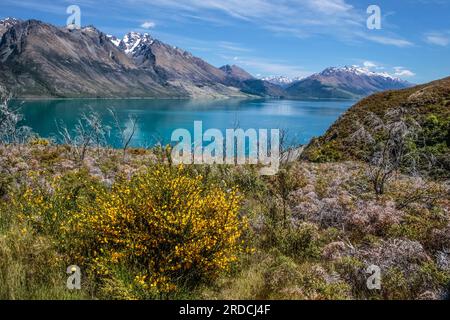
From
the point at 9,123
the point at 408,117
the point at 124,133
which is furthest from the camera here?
the point at 124,133

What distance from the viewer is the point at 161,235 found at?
7.79m

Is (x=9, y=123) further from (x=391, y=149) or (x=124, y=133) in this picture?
(x=124, y=133)

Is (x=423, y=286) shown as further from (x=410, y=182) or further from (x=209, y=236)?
(x=410, y=182)

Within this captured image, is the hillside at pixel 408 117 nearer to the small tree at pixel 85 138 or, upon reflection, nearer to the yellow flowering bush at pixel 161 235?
the small tree at pixel 85 138

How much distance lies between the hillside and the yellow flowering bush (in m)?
21.4

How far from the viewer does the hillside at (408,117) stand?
Answer: 99.0 ft

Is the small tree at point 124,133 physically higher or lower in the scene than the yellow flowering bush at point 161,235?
higher

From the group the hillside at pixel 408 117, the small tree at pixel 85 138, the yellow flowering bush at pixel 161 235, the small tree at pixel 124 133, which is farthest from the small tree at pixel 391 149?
the small tree at pixel 85 138

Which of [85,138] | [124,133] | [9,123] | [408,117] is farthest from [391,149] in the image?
[124,133]

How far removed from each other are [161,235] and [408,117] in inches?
1111

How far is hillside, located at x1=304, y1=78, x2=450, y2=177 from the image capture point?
3019 cm

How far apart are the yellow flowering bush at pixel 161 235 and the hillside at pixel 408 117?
21.4 m

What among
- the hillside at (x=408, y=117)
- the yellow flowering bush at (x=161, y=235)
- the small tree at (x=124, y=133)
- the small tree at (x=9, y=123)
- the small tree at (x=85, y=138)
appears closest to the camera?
the yellow flowering bush at (x=161, y=235)

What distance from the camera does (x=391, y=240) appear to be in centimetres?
1128
